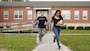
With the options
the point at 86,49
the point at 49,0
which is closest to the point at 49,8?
the point at 49,0

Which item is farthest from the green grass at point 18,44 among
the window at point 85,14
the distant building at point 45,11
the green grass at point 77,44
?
the window at point 85,14

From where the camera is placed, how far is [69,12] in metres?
56.1

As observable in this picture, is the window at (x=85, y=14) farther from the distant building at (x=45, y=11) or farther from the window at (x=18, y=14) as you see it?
the window at (x=18, y=14)

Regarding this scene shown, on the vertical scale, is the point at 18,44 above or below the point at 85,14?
below

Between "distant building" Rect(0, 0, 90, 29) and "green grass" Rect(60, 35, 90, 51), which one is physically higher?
"distant building" Rect(0, 0, 90, 29)

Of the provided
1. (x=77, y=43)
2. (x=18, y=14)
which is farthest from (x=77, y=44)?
(x=18, y=14)

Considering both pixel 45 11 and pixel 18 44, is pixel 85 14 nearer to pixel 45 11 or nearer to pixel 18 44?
pixel 45 11

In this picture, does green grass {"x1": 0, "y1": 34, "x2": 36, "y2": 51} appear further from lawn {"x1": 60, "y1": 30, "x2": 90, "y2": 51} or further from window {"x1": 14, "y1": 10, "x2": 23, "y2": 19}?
window {"x1": 14, "y1": 10, "x2": 23, "y2": 19}

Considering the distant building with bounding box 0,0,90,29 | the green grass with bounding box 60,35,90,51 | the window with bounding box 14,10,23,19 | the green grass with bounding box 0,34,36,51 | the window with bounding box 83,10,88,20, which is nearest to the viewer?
the green grass with bounding box 0,34,36,51

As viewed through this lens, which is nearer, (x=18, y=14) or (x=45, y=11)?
(x=18, y=14)

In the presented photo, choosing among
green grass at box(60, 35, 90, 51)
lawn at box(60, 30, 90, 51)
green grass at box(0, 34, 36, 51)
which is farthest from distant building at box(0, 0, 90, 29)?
green grass at box(0, 34, 36, 51)

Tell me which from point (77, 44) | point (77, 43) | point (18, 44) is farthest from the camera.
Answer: point (77, 43)

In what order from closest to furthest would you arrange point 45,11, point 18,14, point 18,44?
1. point 18,44
2. point 18,14
3. point 45,11

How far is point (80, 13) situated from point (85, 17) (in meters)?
1.21
